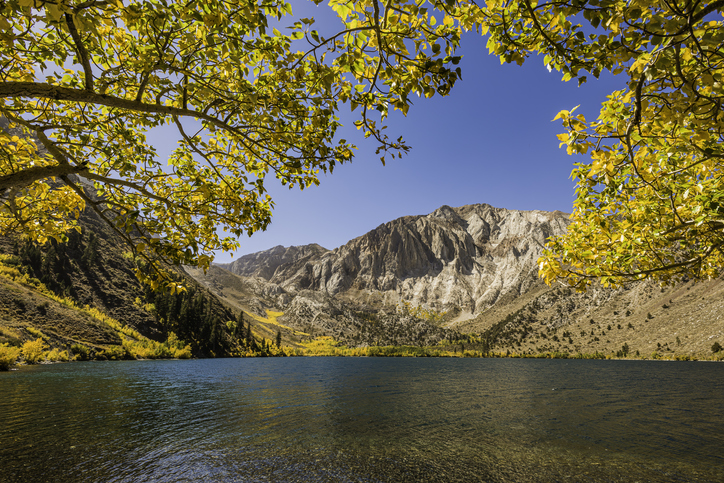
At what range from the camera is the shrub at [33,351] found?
150ft

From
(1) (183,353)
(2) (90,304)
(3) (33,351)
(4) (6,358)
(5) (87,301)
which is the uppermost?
(5) (87,301)

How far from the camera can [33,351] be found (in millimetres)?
47031

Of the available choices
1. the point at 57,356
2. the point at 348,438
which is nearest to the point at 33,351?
the point at 57,356

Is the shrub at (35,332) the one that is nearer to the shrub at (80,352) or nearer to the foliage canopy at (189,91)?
the shrub at (80,352)

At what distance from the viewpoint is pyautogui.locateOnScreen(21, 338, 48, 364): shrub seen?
4587 centimetres

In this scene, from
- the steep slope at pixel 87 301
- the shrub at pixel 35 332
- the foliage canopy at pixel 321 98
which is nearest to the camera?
the foliage canopy at pixel 321 98

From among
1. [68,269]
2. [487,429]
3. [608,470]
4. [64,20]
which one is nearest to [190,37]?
[64,20]

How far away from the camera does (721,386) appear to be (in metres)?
37.9

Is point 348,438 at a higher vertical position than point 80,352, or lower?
higher

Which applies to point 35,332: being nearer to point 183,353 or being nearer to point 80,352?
point 80,352

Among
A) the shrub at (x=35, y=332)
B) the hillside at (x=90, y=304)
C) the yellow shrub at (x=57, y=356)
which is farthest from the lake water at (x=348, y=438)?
the shrub at (x=35, y=332)

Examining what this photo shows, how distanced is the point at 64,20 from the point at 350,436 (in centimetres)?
1882

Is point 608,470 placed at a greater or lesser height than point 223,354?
greater

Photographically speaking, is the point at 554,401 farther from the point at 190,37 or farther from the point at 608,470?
the point at 190,37
